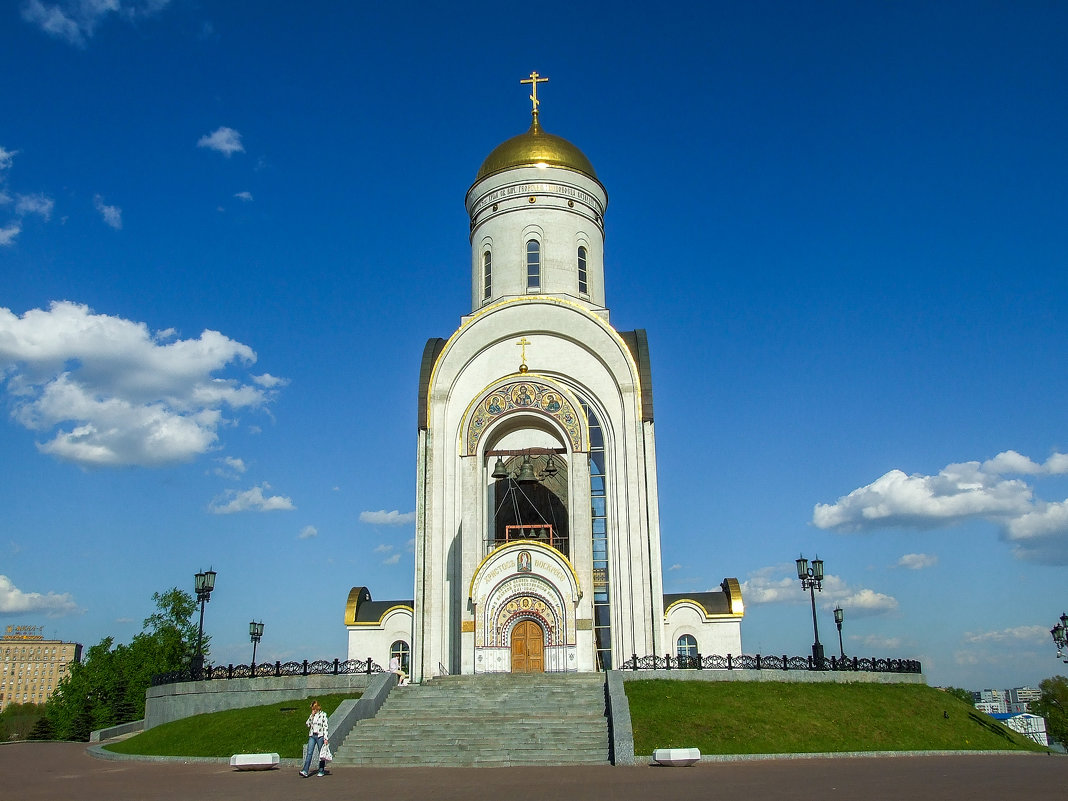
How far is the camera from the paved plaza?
9.24 metres

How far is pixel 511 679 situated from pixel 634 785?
786 centimetres

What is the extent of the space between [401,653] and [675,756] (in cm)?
1484

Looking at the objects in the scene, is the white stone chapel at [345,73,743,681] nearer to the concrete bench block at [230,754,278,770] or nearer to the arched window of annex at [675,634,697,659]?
the arched window of annex at [675,634,697,659]

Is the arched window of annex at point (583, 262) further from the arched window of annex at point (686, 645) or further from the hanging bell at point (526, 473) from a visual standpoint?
the arched window of annex at point (686, 645)

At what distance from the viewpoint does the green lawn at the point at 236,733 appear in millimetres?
14578

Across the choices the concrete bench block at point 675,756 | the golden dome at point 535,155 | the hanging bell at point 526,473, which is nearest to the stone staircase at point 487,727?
the concrete bench block at point 675,756

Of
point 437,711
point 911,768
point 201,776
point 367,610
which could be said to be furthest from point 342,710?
point 367,610

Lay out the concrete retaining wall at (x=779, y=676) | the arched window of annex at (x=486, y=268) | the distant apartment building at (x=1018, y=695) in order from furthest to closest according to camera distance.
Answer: the distant apartment building at (x=1018, y=695), the arched window of annex at (x=486, y=268), the concrete retaining wall at (x=779, y=676)

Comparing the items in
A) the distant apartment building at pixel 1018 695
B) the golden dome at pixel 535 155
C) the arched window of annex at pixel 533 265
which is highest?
the golden dome at pixel 535 155

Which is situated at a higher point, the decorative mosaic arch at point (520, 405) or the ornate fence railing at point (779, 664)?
the decorative mosaic arch at point (520, 405)

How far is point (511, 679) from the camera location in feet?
58.2

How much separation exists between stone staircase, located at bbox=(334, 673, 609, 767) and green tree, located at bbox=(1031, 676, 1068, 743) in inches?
1178

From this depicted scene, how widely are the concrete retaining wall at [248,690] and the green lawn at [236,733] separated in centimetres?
30

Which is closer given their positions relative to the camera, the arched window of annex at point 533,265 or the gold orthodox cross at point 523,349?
the gold orthodox cross at point 523,349
